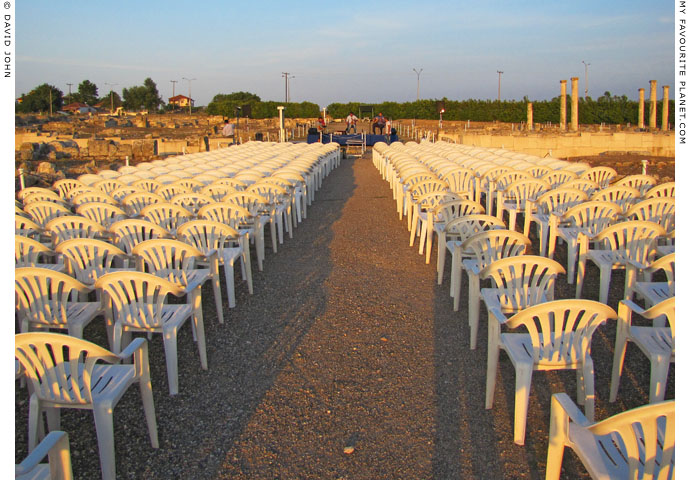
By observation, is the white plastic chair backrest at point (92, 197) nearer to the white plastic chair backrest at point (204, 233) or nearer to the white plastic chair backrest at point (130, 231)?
the white plastic chair backrest at point (130, 231)

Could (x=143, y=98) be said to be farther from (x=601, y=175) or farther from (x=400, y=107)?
(x=601, y=175)

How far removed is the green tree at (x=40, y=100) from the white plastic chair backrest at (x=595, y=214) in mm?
93949

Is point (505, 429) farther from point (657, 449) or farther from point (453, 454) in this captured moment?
point (657, 449)

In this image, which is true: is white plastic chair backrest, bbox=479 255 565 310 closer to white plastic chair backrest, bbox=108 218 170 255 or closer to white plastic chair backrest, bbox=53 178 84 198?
white plastic chair backrest, bbox=108 218 170 255

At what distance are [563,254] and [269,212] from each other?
4.57 m

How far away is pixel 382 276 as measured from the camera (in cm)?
723

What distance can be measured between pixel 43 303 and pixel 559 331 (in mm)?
3847

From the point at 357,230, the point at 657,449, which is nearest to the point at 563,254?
the point at 357,230

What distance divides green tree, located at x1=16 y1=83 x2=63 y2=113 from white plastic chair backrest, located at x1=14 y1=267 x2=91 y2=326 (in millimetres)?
93534

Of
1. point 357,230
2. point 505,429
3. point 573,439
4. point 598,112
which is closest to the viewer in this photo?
point 573,439

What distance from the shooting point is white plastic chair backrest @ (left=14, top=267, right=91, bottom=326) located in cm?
403

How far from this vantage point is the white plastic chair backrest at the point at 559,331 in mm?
3418

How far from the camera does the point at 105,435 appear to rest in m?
3.06

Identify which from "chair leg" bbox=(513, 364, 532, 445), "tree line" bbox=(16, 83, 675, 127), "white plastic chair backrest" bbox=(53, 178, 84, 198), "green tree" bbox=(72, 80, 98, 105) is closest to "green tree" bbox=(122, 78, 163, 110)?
"tree line" bbox=(16, 83, 675, 127)
